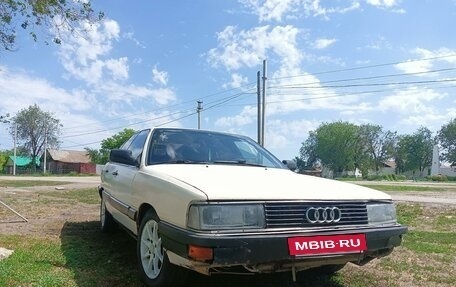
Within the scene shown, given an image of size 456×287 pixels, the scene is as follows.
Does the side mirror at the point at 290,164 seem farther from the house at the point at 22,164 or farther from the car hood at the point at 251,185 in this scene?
the house at the point at 22,164

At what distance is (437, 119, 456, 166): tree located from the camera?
3501 inches

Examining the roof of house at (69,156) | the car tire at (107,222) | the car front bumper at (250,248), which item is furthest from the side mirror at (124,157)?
the roof of house at (69,156)

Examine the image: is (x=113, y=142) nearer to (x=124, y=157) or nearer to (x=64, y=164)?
(x=64, y=164)

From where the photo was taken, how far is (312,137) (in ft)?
342

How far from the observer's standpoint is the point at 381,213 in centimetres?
374

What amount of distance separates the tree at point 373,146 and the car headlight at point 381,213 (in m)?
94.0

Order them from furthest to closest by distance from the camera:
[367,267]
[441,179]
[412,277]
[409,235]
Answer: [441,179] → [409,235] → [367,267] → [412,277]

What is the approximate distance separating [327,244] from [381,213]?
76cm

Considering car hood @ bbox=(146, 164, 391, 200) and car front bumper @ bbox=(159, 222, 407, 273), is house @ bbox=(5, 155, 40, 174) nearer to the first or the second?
car hood @ bbox=(146, 164, 391, 200)

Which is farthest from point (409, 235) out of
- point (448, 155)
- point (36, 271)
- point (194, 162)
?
point (448, 155)

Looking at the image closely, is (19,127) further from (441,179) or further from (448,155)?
(448,155)

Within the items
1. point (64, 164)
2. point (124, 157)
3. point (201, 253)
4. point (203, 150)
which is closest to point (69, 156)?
point (64, 164)

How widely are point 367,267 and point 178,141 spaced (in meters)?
2.52

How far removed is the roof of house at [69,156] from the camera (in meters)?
82.0
